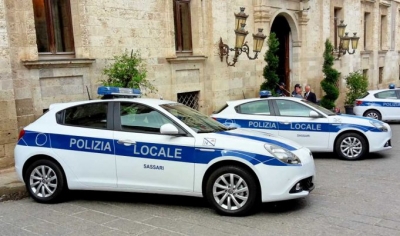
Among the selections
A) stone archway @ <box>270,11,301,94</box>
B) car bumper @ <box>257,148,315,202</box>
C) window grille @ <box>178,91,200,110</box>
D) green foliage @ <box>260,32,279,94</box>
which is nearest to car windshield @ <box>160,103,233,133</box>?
car bumper @ <box>257,148,315,202</box>

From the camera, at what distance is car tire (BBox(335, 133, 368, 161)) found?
9.12m

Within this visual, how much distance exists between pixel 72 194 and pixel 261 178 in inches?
126

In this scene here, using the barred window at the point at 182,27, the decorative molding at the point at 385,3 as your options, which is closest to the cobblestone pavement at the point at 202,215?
the barred window at the point at 182,27

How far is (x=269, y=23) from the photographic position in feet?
51.4

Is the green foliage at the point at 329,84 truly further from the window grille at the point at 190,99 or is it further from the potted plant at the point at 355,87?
the window grille at the point at 190,99

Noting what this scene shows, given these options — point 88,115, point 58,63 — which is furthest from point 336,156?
point 58,63

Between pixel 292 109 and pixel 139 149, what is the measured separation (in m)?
4.95

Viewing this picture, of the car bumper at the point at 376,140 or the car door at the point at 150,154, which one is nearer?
the car door at the point at 150,154

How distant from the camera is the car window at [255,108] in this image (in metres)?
9.77

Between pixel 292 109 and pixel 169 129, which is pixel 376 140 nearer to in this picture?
pixel 292 109

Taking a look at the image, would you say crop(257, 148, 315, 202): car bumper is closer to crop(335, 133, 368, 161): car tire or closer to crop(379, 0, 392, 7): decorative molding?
crop(335, 133, 368, 161): car tire

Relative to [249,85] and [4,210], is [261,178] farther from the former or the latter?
[249,85]

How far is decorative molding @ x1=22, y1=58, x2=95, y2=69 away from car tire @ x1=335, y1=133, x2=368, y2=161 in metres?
6.07

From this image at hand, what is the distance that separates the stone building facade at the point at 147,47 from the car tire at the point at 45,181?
2468 mm
